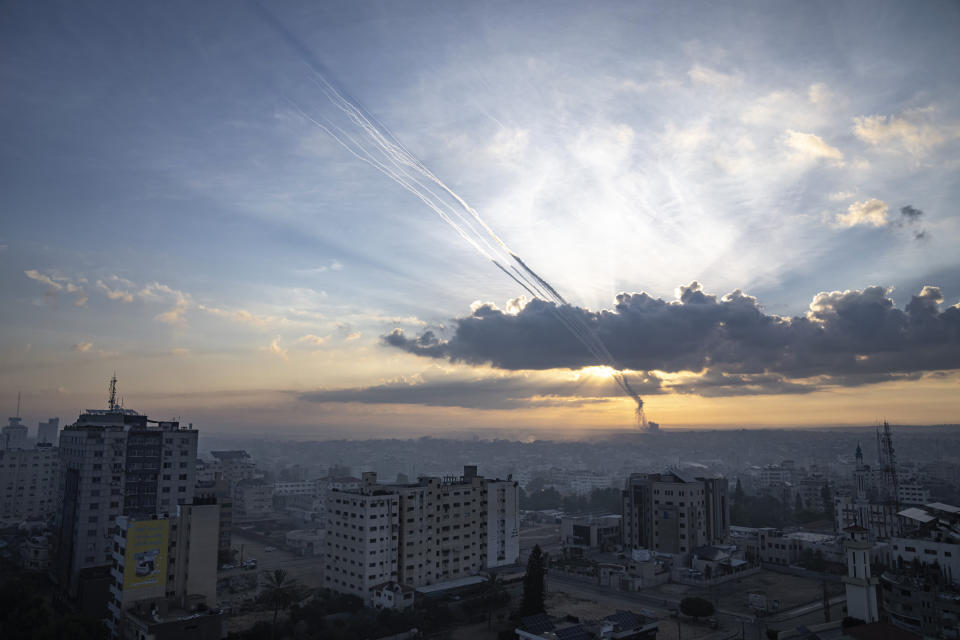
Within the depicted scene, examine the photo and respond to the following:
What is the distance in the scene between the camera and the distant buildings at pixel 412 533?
41.2 m

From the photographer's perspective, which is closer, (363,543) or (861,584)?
(861,584)

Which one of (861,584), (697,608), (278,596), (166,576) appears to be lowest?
(697,608)

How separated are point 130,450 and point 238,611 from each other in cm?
1531

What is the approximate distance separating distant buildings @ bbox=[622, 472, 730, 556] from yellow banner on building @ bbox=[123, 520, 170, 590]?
42770 millimetres

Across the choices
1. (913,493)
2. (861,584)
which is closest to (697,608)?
(861,584)

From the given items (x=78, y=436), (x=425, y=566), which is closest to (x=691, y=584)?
(x=425, y=566)

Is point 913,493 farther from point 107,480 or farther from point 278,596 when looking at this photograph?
point 107,480

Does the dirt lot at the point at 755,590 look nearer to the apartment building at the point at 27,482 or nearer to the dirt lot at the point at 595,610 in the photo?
the dirt lot at the point at 595,610

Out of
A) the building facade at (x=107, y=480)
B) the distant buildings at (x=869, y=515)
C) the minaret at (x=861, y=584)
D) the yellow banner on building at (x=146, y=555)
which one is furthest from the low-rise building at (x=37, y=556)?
the distant buildings at (x=869, y=515)

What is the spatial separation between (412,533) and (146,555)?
672 inches

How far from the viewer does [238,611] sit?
39.4 m

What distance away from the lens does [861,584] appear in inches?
1350

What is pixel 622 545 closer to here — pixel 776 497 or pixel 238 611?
pixel 238 611

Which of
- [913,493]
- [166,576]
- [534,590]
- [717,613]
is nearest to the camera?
[166,576]
